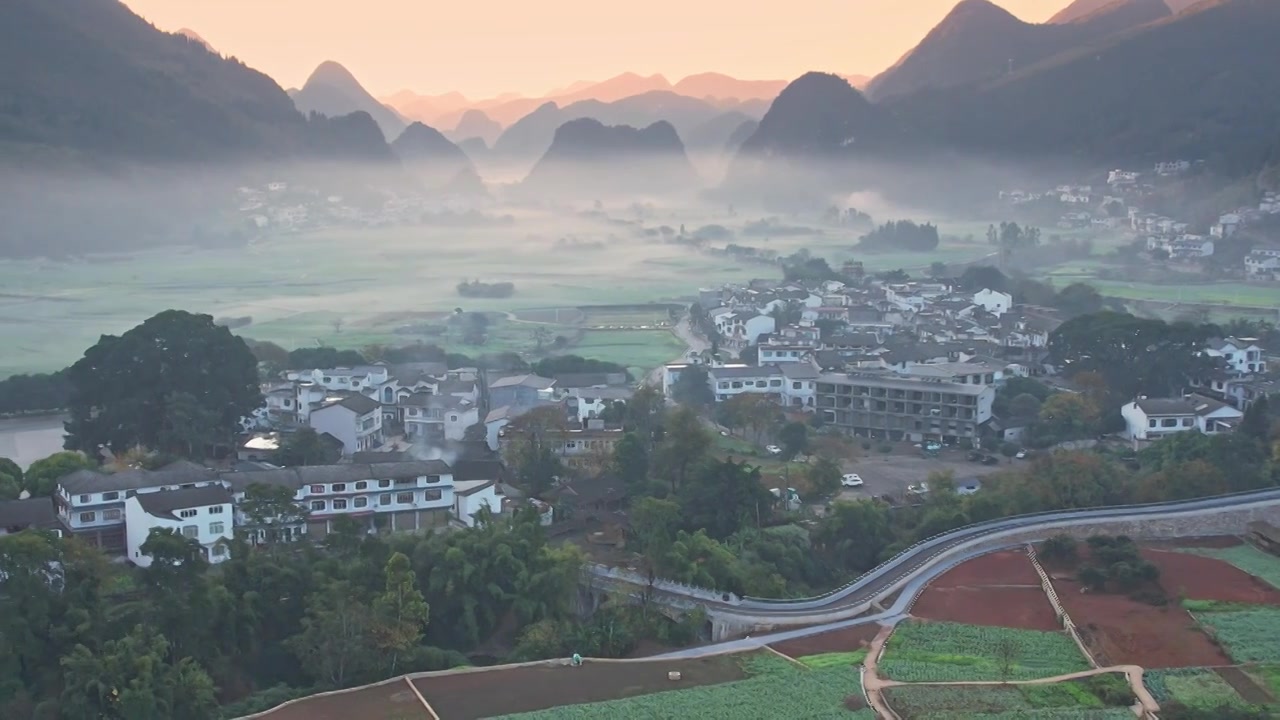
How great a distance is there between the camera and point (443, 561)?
737 centimetres

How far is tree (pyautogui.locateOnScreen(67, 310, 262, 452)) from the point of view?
10.3 m

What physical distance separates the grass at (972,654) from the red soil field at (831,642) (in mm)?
142

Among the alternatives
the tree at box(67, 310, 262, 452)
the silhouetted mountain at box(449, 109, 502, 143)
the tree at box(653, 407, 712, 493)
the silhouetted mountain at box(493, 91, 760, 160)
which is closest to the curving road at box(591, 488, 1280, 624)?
the tree at box(653, 407, 712, 493)

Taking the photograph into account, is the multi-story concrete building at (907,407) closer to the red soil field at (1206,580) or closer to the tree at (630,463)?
the tree at (630,463)

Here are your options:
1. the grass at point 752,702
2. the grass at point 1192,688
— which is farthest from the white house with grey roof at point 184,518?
the grass at point 1192,688

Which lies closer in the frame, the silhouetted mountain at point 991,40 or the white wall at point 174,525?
the white wall at point 174,525

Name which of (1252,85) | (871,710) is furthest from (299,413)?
(1252,85)

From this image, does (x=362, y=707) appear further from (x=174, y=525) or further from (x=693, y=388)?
(x=693, y=388)

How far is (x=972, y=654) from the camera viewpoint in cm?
678

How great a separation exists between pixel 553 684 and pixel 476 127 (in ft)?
242

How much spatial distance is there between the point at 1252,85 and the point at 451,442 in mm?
35468

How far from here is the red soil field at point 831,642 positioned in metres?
6.84

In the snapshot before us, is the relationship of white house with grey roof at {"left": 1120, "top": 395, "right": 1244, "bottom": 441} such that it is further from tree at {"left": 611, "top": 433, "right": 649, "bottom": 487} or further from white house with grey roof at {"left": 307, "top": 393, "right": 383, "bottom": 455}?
white house with grey roof at {"left": 307, "top": 393, "right": 383, "bottom": 455}

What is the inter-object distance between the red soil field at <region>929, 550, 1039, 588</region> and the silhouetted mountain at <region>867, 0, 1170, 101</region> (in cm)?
4720
